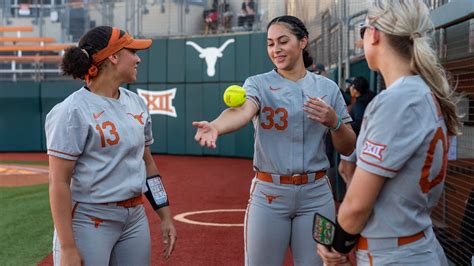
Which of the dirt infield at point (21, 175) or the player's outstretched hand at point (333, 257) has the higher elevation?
the player's outstretched hand at point (333, 257)

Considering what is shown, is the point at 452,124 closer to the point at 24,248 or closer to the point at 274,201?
the point at 274,201

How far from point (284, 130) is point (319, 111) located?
259 millimetres

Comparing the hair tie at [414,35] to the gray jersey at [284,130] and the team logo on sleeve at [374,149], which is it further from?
the gray jersey at [284,130]

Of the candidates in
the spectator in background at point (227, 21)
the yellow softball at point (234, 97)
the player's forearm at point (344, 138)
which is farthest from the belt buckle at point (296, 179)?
the spectator in background at point (227, 21)

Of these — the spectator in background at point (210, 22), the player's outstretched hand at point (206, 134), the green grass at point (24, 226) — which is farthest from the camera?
the spectator in background at point (210, 22)

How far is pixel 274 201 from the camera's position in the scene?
9.57 ft

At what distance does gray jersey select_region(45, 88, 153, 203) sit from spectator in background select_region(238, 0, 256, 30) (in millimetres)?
12876

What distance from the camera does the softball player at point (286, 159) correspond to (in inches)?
115

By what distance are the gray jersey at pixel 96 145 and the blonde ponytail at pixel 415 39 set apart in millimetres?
1290

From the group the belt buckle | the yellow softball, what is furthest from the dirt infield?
the yellow softball

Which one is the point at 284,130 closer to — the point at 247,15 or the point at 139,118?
→ the point at 139,118

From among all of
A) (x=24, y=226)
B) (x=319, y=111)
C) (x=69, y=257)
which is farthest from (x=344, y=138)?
(x=24, y=226)

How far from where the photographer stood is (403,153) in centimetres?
177

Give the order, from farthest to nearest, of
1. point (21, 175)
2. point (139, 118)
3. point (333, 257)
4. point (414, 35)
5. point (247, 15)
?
point (247, 15) → point (21, 175) → point (139, 118) → point (333, 257) → point (414, 35)
